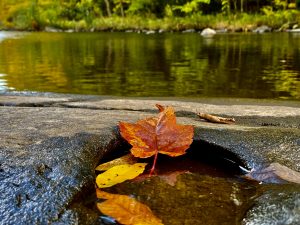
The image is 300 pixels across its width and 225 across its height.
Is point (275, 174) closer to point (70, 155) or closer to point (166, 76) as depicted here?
point (70, 155)

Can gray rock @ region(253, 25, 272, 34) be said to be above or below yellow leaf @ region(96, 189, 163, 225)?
above

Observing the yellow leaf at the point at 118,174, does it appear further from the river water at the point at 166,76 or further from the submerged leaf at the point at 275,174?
the river water at the point at 166,76

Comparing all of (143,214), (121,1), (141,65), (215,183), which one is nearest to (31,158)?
(143,214)

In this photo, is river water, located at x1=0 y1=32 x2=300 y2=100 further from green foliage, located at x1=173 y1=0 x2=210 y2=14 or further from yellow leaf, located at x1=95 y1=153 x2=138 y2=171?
green foliage, located at x1=173 y1=0 x2=210 y2=14

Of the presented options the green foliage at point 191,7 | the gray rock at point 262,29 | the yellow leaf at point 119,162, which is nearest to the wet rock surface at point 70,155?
the yellow leaf at point 119,162

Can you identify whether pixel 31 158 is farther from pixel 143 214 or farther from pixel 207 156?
pixel 207 156

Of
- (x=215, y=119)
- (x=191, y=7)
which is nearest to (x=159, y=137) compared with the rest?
(x=215, y=119)

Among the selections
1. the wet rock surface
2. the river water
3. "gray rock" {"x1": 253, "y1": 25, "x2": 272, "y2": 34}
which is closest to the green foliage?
"gray rock" {"x1": 253, "y1": 25, "x2": 272, "y2": 34}
